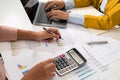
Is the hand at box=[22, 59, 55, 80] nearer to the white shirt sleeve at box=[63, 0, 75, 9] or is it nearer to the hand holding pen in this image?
the hand holding pen

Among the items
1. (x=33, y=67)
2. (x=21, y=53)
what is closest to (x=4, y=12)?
(x=21, y=53)

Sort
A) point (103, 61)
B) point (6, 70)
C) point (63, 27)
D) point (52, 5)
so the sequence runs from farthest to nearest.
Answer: point (52, 5), point (63, 27), point (103, 61), point (6, 70)

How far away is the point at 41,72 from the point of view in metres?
0.77

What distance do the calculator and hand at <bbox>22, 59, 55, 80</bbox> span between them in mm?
37

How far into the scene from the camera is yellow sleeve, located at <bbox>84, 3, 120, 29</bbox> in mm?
1101

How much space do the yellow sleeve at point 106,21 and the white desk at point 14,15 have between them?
0.06 m

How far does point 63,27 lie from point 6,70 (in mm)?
450

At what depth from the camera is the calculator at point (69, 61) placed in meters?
→ 0.80

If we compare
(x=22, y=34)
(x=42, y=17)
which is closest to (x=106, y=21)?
(x=42, y=17)

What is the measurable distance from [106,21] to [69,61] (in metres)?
0.42

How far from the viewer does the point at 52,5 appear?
4.16ft

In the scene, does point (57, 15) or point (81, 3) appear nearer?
point (57, 15)

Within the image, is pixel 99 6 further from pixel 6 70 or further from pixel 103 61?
pixel 6 70

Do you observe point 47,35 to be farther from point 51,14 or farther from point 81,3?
point 81,3
